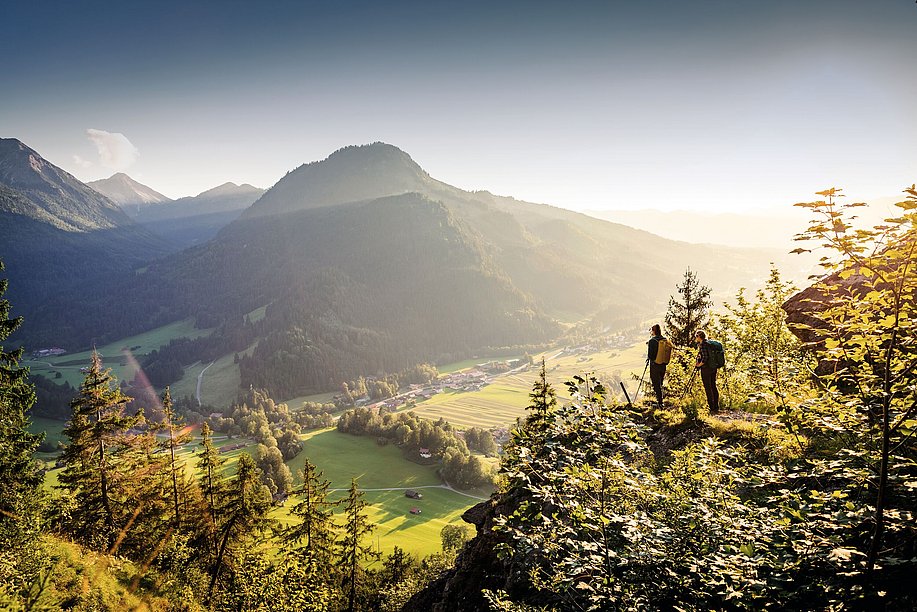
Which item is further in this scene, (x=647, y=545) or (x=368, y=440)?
(x=368, y=440)

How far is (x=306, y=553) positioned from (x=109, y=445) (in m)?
16.2

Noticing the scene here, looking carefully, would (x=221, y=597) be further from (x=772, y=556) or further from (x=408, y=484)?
(x=408, y=484)

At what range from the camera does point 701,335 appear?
14516 mm

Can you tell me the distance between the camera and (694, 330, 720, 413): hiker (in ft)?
47.9

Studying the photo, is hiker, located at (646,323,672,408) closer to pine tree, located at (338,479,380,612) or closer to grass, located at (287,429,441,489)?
pine tree, located at (338,479,380,612)

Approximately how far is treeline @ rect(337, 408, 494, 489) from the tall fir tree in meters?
82.6

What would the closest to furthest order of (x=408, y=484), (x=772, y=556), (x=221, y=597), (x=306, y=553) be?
(x=772, y=556) → (x=221, y=597) → (x=306, y=553) → (x=408, y=484)

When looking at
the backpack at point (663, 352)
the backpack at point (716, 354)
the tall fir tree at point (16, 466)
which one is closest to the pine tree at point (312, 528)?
the tall fir tree at point (16, 466)

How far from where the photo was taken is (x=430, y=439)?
12175cm

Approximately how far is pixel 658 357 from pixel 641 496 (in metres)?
11.5

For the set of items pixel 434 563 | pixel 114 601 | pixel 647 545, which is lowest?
pixel 434 563

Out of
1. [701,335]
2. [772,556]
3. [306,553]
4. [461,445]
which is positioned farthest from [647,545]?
[461,445]

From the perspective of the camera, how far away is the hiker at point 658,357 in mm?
16641

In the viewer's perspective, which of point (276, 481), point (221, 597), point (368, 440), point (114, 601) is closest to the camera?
point (114, 601)
